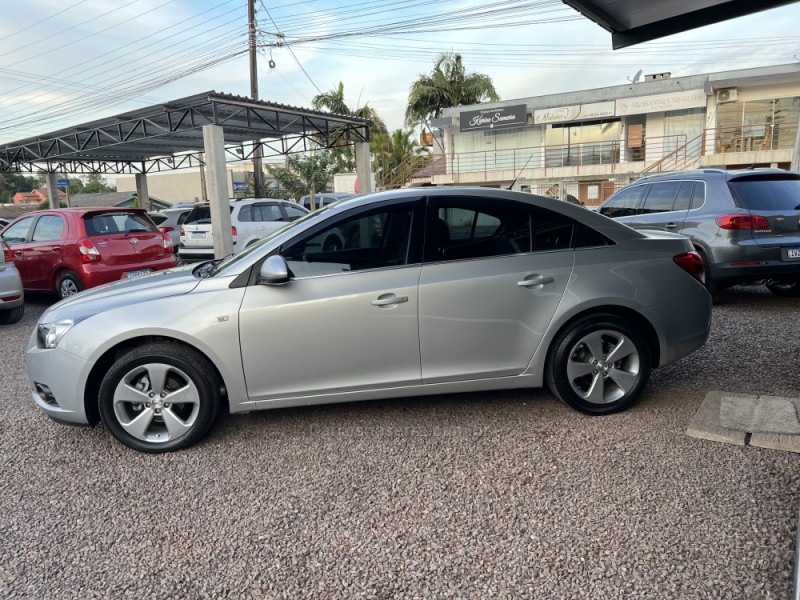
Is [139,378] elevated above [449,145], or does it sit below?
below

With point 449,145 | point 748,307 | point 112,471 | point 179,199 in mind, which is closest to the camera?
point 112,471

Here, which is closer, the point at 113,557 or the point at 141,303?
the point at 113,557

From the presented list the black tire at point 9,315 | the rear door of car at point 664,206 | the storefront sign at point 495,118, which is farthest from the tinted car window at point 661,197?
the storefront sign at point 495,118

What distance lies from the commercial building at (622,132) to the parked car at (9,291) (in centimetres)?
1796

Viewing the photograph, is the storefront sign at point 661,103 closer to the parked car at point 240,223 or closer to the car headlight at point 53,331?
the parked car at point 240,223

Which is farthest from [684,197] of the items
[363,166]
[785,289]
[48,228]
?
[363,166]

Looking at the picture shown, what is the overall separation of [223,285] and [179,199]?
58.0 meters

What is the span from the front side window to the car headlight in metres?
1.36

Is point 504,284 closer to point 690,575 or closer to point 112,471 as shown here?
point 690,575

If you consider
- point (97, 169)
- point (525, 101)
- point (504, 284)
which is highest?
point (525, 101)

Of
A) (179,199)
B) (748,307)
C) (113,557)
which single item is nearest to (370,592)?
(113,557)

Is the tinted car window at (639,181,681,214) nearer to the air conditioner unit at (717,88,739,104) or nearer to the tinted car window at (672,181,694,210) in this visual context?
the tinted car window at (672,181,694,210)

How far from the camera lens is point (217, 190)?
12.3m

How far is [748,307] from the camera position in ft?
22.4
